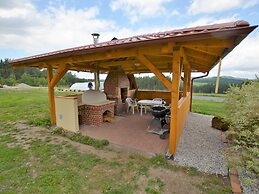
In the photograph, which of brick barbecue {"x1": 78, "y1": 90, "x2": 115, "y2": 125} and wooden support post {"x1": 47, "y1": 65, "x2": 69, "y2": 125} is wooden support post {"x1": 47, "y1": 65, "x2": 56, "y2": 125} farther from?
brick barbecue {"x1": 78, "y1": 90, "x2": 115, "y2": 125}

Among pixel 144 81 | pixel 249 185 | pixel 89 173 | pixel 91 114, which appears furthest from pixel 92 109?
pixel 144 81

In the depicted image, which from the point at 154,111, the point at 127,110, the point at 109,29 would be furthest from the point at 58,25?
the point at 154,111

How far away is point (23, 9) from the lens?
8508 mm

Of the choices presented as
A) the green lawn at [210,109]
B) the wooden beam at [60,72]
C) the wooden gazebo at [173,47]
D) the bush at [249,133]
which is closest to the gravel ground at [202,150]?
the wooden gazebo at [173,47]

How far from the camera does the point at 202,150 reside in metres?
4.34

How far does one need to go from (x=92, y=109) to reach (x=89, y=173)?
11.7ft

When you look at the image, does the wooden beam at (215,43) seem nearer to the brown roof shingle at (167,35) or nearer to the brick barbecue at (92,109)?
the brown roof shingle at (167,35)

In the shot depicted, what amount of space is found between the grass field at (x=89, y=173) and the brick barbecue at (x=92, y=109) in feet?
6.54

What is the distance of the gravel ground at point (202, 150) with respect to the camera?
355cm

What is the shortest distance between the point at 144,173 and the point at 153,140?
169 cm

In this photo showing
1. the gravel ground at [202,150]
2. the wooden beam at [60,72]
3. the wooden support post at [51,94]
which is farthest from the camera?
the wooden support post at [51,94]

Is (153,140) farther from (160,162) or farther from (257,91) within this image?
(257,91)

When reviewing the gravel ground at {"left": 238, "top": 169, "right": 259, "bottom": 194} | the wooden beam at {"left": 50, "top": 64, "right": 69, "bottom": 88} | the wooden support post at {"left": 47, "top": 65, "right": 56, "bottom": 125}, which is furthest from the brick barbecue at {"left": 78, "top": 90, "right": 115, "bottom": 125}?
the gravel ground at {"left": 238, "top": 169, "right": 259, "bottom": 194}

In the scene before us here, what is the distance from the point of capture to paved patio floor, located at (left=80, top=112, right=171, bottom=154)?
441 cm
